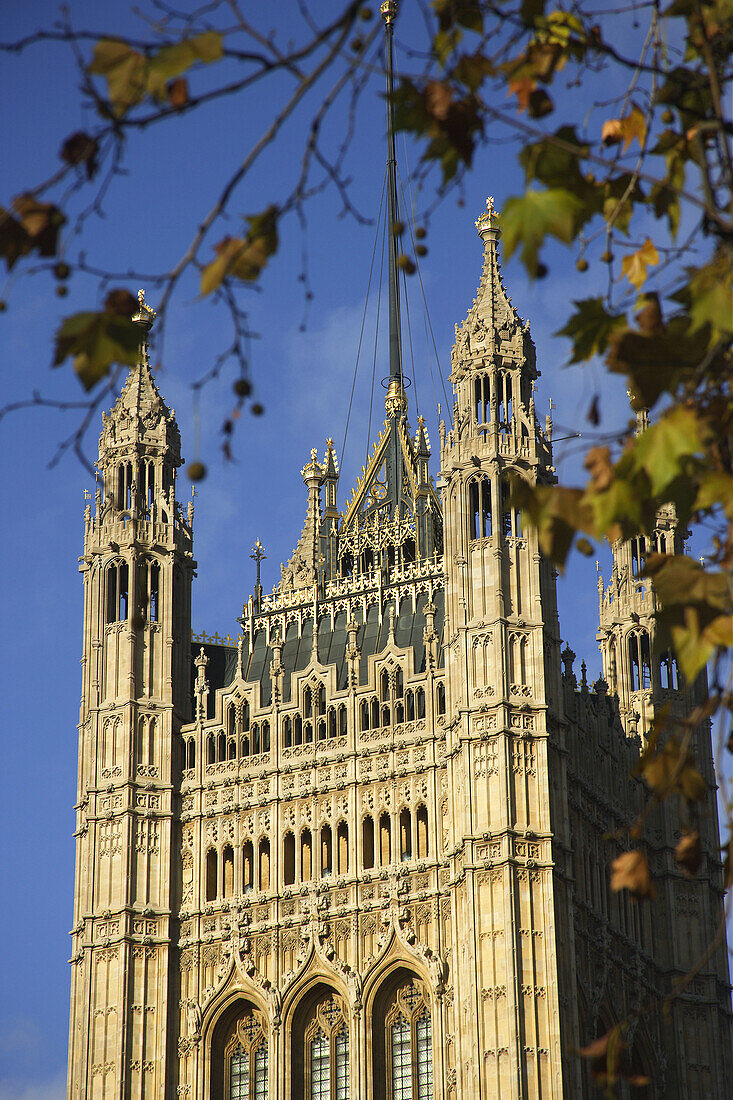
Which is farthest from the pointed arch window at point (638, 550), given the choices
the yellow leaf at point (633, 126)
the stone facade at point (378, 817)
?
the yellow leaf at point (633, 126)

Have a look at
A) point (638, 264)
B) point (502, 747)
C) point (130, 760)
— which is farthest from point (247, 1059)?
point (638, 264)

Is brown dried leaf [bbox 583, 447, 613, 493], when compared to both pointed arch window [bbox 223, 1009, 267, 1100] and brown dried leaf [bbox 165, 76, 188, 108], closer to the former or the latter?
brown dried leaf [bbox 165, 76, 188, 108]

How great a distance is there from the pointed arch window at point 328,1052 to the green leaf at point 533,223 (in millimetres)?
41078

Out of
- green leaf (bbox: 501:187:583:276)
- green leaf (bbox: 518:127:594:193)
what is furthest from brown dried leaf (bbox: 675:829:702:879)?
green leaf (bbox: 518:127:594:193)

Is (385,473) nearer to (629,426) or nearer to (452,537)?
(452,537)

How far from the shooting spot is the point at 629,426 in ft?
42.5

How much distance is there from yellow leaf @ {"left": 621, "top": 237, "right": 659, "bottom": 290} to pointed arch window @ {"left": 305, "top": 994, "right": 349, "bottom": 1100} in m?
39.5

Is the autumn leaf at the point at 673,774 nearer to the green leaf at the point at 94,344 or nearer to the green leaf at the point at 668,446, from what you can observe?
the green leaf at the point at 668,446

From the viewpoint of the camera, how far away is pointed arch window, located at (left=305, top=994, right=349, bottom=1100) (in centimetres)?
5134

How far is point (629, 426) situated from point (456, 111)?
242cm

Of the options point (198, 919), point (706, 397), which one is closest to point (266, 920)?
point (198, 919)

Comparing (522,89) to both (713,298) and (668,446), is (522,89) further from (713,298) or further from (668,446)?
(668,446)

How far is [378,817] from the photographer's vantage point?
52.9 meters

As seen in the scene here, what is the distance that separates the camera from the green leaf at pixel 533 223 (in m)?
12.7
